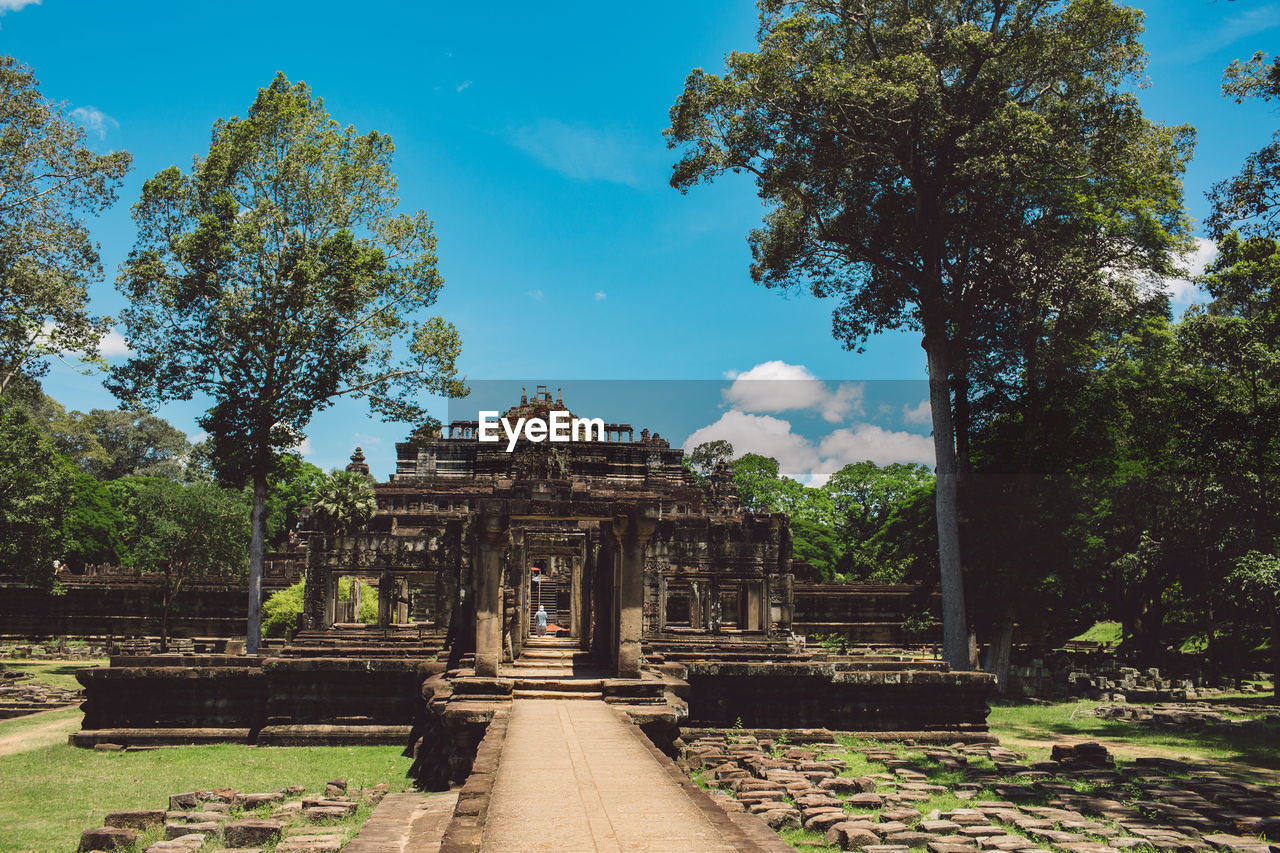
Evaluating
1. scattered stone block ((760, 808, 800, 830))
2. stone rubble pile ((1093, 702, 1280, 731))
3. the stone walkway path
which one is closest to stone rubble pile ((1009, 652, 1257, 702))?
stone rubble pile ((1093, 702, 1280, 731))

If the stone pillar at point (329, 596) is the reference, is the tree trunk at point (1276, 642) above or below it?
below

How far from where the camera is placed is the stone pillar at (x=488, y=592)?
12.4 meters

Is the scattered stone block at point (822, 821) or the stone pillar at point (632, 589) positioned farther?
the stone pillar at point (632, 589)

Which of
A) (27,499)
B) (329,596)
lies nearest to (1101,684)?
(329,596)

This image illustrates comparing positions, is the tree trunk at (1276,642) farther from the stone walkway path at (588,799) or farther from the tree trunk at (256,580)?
the tree trunk at (256,580)

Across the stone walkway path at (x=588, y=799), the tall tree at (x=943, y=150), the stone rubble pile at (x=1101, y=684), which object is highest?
the tall tree at (x=943, y=150)

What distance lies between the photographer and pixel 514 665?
49.9 feet

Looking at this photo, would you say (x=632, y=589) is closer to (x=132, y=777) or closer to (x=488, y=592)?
(x=488, y=592)

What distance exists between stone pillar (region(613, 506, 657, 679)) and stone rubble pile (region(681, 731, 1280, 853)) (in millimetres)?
1517

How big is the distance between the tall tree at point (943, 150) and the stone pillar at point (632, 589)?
10715mm

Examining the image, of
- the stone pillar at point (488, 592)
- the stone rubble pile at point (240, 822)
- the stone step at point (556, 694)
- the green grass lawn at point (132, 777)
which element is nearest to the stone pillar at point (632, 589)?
the stone step at point (556, 694)

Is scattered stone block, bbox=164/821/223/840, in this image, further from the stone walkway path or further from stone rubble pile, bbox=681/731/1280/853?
stone rubble pile, bbox=681/731/1280/853

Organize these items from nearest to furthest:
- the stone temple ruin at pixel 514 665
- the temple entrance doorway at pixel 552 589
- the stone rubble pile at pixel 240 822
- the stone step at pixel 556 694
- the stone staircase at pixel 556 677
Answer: the stone rubble pile at pixel 240 822 < the stone step at pixel 556 694 < the stone staircase at pixel 556 677 < the stone temple ruin at pixel 514 665 < the temple entrance doorway at pixel 552 589

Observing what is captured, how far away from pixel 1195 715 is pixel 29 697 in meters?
26.6
